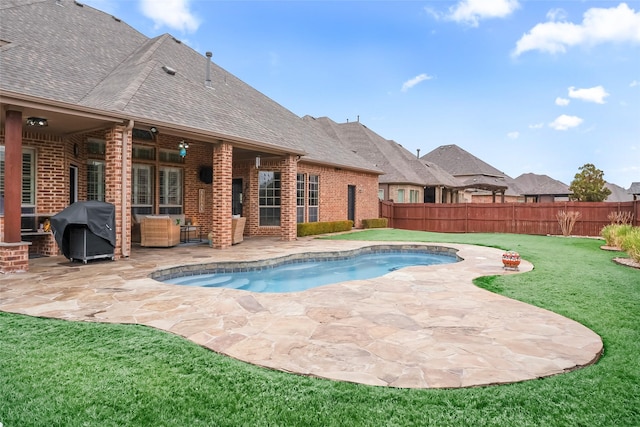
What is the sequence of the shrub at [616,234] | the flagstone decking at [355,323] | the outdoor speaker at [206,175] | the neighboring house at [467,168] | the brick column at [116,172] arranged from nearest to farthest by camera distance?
the flagstone decking at [355,323]
the brick column at [116,172]
the shrub at [616,234]
the outdoor speaker at [206,175]
the neighboring house at [467,168]

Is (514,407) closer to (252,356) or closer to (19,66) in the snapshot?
(252,356)

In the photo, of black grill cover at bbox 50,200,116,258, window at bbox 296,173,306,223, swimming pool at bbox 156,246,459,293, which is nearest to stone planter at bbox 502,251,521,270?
swimming pool at bbox 156,246,459,293

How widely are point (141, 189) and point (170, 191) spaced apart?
1.03 meters

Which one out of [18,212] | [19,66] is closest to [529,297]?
[18,212]

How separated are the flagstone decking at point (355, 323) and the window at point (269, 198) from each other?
8125 mm

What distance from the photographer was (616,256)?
1057 cm

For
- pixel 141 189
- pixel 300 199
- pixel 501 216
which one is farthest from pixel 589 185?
pixel 141 189

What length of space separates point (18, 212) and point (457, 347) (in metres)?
7.73

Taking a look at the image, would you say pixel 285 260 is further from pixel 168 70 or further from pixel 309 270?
pixel 168 70

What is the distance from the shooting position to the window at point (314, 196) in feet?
55.3

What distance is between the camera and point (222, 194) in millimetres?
10914

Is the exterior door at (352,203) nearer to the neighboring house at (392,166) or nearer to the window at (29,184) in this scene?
the neighboring house at (392,166)

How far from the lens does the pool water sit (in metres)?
7.74

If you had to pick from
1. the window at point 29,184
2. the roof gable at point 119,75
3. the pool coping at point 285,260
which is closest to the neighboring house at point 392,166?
the roof gable at point 119,75
